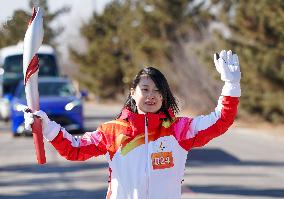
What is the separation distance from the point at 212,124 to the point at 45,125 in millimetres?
979

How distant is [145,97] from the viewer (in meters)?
4.51

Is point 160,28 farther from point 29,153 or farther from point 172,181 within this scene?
point 172,181

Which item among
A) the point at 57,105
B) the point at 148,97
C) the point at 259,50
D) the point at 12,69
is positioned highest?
the point at 259,50

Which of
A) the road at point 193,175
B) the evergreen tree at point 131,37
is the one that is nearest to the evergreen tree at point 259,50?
the road at point 193,175

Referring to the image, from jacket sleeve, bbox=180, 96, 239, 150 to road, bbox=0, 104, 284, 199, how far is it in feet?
17.6

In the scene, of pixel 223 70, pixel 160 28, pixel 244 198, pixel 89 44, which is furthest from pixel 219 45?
pixel 89 44

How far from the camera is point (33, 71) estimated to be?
4.52 metres

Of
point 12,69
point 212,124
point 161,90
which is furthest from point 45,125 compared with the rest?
point 12,69

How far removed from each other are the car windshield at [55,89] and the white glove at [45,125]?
53.5 ft

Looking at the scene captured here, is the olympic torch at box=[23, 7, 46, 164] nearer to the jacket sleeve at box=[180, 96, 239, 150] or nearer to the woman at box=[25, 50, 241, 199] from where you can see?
the woman at box=[25, 50, 241, 199]

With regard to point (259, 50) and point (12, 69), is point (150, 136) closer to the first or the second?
point (259, 50)

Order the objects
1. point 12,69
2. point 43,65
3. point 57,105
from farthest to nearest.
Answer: point 12,69 → point 43,65 → point 57,105

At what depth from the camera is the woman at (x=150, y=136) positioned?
4.45m

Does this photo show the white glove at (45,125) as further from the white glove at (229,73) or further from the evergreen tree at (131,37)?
the evergreen tree at (131,37)
